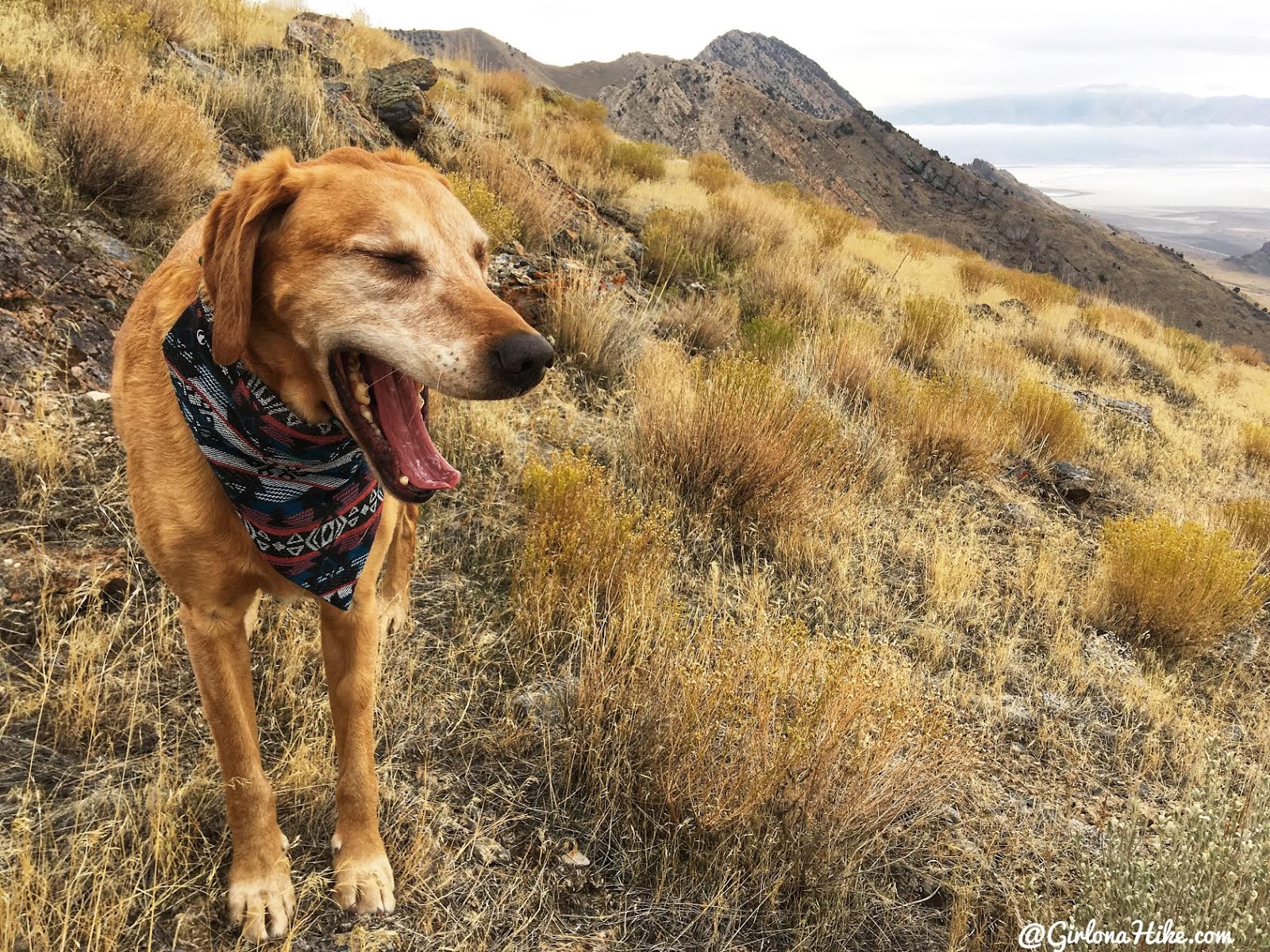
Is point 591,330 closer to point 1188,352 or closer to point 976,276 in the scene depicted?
point 976,276

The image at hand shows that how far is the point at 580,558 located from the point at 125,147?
3.72 metres

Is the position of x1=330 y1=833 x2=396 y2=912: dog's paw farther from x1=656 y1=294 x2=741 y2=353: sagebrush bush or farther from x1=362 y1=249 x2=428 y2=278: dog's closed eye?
x1=656 y1=294 x2=741 y2=353: sagebrush bush

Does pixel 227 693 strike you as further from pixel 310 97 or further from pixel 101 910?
pixel 310 97

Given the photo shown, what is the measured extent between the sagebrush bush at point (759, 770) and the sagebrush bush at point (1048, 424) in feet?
15.0

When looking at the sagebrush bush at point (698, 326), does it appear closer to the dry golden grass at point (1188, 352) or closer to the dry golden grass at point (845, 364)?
the dry golden grass at point (845, 364)

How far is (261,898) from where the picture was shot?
1.73m

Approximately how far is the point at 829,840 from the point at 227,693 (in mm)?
1691

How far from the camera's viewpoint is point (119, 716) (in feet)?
6.81

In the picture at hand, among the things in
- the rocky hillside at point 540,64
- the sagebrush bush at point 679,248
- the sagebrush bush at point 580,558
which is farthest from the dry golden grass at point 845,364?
the rocky hillside at point 540,64

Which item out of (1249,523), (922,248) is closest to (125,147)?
(1249,523)

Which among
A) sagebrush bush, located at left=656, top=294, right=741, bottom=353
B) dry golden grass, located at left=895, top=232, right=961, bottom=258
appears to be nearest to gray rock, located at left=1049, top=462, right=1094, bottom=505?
sagebrush bush, located at left=656, top=294, right=741, bottom=353

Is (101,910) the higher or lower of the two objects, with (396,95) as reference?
lower

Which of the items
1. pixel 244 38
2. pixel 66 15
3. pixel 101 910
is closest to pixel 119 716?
pixel 101 910

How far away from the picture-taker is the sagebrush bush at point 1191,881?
1.77 m
